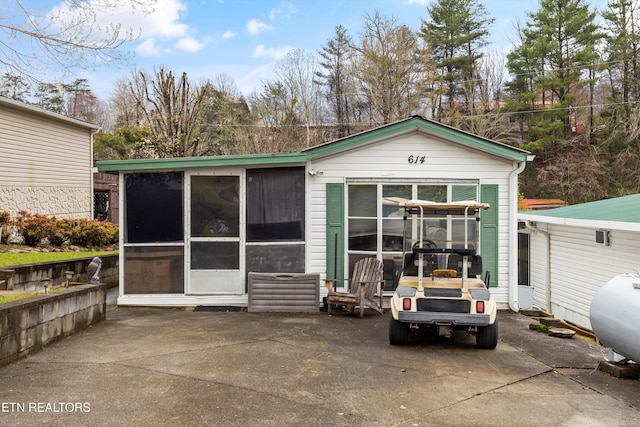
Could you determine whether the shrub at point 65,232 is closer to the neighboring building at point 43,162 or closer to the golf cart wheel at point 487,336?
the neighboring building at point 43,162

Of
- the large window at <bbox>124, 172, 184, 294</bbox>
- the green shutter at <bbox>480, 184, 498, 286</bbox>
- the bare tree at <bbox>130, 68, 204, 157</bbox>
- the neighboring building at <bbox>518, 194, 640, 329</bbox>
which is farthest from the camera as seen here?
the bare tree at <bbox>130, 68, 204, 157</bbox>

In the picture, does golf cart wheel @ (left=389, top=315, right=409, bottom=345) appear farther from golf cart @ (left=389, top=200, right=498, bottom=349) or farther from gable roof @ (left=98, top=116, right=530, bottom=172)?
gable roof @ (left=98, top=116, right=530, bottom=172)

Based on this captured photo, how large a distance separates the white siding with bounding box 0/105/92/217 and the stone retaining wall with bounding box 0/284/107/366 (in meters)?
10.7

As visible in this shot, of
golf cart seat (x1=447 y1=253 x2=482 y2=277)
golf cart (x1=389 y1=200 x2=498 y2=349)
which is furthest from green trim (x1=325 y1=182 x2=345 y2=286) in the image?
golf cart seat (x1=447 y1=253 x2=482 y2=277)

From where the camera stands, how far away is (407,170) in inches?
364

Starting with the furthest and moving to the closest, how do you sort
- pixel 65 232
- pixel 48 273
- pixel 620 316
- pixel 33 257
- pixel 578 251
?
pixel 65 232, pixel 33 257, pixel 578 251, pixel 48 273, pixel 620 316

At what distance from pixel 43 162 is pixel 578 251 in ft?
55.7

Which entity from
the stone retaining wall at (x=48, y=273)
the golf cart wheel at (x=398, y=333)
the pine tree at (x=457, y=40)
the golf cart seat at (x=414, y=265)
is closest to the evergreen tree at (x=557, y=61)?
the pine tree at (x=457, y=40)

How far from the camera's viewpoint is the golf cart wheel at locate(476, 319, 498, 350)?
6.30 meters

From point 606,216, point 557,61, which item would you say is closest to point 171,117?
point 606,216

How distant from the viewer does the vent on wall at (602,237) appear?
959 cm

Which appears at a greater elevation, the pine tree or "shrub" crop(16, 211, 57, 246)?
the pine tree

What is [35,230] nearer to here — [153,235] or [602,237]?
[153,235]

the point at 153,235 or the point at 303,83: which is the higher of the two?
the point at 303,83
